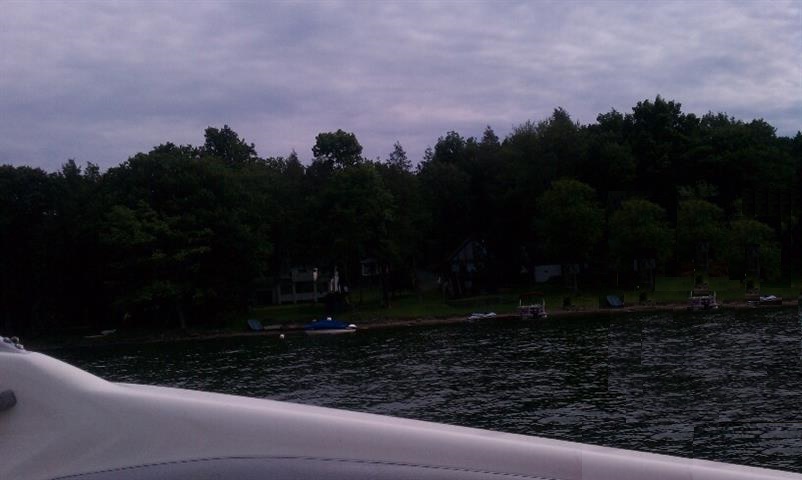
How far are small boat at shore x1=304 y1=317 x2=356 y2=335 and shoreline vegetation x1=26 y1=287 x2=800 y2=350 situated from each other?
1711mm

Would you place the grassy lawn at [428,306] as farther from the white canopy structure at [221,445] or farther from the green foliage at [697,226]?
the white canopy structure at [221,445]

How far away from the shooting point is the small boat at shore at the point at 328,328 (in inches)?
2104

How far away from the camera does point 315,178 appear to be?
74.7 m

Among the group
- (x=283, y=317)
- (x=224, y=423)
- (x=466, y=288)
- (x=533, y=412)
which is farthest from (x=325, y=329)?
(x=224, y=423)

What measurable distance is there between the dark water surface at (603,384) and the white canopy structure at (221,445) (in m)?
8.08

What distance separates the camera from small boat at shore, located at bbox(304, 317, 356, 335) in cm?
5344

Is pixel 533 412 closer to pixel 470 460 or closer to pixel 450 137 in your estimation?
pixel 470 460

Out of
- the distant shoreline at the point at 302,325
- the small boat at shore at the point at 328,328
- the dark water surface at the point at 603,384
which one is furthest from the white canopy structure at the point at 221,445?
the small boat at shore at the point at 328,328

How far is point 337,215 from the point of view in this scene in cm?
6506

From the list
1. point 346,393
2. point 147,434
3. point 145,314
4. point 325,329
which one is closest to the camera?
point 147,434

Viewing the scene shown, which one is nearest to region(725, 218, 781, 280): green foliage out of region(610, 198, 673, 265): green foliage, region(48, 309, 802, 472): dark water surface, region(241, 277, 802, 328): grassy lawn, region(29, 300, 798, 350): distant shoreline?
region(48, 309, 802, 472): dark water surface

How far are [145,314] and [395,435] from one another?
60.0 meters

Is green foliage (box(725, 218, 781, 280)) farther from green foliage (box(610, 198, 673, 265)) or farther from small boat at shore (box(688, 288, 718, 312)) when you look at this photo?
small boat at shore (box(688, 288, 718, 312))

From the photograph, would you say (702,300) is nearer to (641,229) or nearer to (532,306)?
(641,229)
